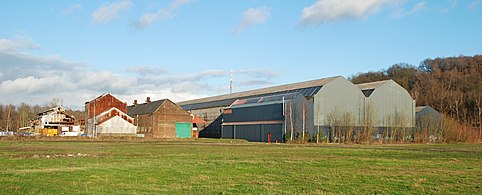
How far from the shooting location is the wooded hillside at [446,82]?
368 ft

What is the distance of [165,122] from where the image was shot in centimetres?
10056

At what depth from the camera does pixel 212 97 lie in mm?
129375

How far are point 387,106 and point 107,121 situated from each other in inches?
2175

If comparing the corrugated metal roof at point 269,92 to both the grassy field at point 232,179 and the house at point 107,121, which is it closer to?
the house at point 107,121

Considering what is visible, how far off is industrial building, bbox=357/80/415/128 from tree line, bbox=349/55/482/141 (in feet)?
53.3

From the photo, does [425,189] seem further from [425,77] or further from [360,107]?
[425,77]

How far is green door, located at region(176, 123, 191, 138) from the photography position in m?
102

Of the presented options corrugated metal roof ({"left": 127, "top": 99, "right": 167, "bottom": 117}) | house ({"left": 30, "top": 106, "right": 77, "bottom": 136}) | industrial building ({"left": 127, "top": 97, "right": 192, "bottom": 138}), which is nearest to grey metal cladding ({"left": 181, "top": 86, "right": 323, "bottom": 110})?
industrial building ({"left": 127, "top": 97, "right": 192, "bottom": 138})

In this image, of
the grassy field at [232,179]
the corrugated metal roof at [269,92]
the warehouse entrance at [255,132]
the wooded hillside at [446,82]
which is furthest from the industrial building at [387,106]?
the grassy field at [232,179]

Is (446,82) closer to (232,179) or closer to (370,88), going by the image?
(370,88)

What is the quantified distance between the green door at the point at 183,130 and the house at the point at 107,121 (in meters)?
9.08

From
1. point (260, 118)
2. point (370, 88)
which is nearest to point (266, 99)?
point (260, 118)

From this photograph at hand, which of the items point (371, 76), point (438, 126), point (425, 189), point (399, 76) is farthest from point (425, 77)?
point (425, 189)

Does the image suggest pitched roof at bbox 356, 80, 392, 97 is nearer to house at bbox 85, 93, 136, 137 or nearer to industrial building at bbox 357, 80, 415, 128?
industrial building at bbox 357, 80, 415, 128
